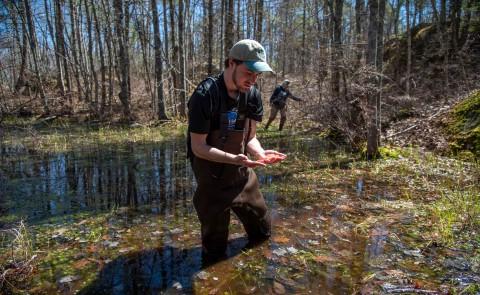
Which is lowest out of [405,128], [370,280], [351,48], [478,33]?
[370,280]

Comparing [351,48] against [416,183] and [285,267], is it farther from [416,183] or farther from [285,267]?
[285,267]

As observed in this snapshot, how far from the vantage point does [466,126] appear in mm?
8695

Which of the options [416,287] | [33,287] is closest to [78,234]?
[33,287]

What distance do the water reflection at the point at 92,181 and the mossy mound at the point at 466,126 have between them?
6.21m

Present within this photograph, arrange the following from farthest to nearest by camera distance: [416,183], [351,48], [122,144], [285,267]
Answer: [122,144]
[351,48]
[416,183]
[285,267]

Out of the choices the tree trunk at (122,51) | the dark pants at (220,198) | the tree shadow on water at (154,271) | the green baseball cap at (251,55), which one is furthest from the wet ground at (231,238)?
the tree trunk at (122,51)

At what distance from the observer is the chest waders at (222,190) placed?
3541 mm

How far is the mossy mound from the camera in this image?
8.20m

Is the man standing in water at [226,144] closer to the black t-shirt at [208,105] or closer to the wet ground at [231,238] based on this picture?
the black t-shirt at [208,105]

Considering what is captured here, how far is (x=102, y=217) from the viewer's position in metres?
5.30

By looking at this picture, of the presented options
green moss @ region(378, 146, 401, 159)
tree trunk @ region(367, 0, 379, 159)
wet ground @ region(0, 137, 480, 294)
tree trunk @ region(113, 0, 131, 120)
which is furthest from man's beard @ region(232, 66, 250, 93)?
tree trunk @ region(113, 0, 131, 120)

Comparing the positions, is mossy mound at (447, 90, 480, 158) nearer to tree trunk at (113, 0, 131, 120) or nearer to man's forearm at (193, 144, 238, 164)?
man's forearm at (193, 144, 238, 164)

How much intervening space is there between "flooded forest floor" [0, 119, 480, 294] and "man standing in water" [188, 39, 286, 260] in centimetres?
53

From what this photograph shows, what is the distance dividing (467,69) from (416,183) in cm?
1444
